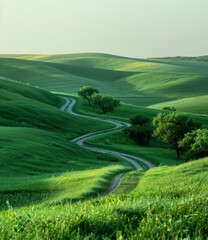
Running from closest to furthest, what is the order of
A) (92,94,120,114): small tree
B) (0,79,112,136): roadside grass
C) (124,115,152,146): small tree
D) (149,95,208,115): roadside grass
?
(0,79,112,136): roadside grass, (124,115,152,146): small tree, (92,94,120,114): small tree, (149,95,208,115): roadside grass

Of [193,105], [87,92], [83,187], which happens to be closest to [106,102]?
[87,92]

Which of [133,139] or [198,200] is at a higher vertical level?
[198,200]

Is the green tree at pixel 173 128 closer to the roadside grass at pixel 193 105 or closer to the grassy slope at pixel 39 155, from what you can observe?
the grassy slope at pixel 39 155

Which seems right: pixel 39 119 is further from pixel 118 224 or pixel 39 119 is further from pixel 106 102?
pixel 118 224

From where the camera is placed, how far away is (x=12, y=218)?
24.6ft

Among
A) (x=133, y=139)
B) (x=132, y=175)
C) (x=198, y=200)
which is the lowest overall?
(x=133, y=139)

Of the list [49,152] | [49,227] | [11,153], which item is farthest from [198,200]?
[49,152]

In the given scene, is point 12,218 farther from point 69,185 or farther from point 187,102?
point 187,102

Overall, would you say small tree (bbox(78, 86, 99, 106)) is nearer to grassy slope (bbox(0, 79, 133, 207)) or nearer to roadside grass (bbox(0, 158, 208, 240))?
grassy slope (bbox(0, 79, 133, 207))

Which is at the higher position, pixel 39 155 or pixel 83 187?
pixel 83 187

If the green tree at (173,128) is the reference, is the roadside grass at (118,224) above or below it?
above

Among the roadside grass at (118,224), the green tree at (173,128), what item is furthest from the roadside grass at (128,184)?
the green tree at (173,128)

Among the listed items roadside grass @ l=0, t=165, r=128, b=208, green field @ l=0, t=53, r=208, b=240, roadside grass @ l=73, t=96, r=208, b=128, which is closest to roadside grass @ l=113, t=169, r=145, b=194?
green field @ l=0, t=53, r=208, b=240

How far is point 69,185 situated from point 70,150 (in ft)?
97.6
